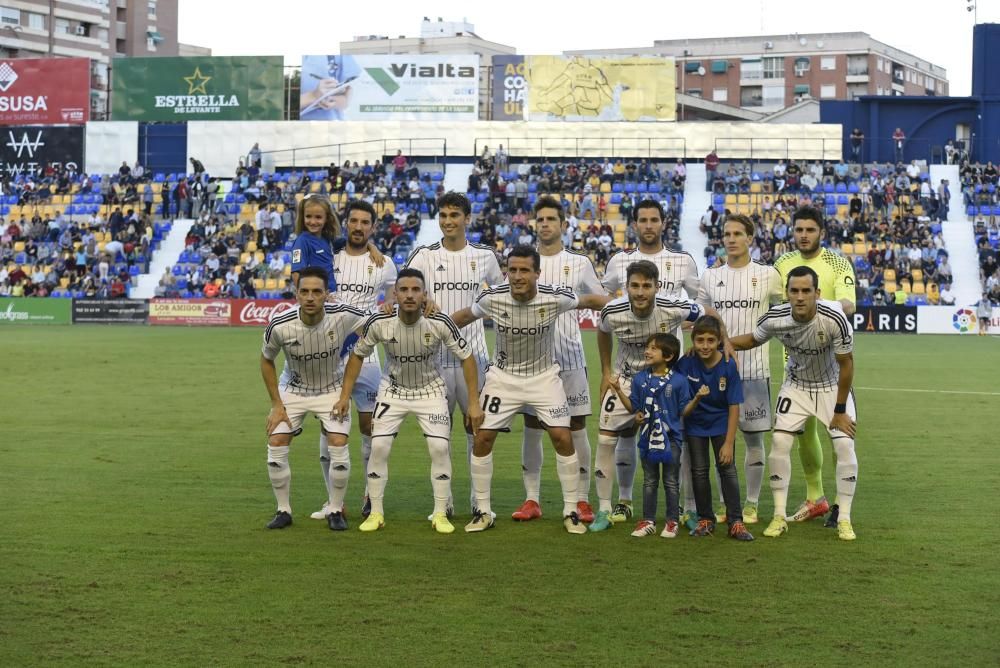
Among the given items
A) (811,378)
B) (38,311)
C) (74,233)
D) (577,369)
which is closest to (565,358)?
(577,369)

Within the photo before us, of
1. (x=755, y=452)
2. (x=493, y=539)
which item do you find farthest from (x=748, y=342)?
(x=493, y=539)

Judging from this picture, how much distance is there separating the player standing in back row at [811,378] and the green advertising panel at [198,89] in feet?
151

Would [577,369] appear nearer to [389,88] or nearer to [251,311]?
[251,311]

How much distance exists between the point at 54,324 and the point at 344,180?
1233 cm

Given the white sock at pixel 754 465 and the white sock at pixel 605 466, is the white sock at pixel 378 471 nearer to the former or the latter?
the white sock at pixel 605 466

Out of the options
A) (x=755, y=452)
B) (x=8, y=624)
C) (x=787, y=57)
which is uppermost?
(x=787, y=57)

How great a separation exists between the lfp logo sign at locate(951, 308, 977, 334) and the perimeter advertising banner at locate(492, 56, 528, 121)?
69.0 feet

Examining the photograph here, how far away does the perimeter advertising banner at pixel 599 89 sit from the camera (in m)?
51.4

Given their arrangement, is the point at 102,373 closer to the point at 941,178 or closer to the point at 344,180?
the point at 344,180

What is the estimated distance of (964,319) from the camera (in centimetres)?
3809

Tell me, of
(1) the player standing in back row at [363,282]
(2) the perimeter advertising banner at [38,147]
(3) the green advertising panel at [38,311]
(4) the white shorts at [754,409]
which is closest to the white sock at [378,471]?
(1) the player standing in back row at [363,282]

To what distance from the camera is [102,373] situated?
72.3ft

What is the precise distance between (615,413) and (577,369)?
0.54 meters

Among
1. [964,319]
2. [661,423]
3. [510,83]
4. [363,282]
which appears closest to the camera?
[661,423]
